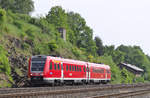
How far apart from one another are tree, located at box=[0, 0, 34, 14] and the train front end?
3659cm

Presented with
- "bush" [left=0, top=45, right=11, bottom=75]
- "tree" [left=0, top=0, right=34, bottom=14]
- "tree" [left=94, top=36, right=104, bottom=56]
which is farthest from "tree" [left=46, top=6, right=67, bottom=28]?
"bush" [left=0, top=45, right=11, bottom=75]

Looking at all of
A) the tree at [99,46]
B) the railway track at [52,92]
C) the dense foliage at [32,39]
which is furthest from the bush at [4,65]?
the tree at [99,46]

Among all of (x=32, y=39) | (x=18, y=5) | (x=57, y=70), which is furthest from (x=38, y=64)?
(x=18, y=5)

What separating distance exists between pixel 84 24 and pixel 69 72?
6415cm

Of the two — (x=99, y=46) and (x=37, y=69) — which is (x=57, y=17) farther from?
(x=37, y=69)

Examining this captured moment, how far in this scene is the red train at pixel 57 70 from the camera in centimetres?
2788

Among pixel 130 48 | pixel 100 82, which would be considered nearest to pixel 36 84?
pixel 100 82

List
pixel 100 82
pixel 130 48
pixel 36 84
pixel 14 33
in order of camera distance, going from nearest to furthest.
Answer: pixel 36 84 → pixel 14 33 → pixel 100 82 → pixel 130 48

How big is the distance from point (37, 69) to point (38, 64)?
496mm

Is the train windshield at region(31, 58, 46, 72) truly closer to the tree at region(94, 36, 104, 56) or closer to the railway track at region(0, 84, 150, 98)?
the railway track at region(0, 84, 150, 98)

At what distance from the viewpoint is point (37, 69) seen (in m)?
28.2

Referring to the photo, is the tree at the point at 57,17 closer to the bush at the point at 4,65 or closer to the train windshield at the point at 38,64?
the bush at the point at 4,65

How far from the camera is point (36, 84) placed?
2892 cm

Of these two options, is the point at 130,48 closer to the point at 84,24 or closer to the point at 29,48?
the point at 84,24
